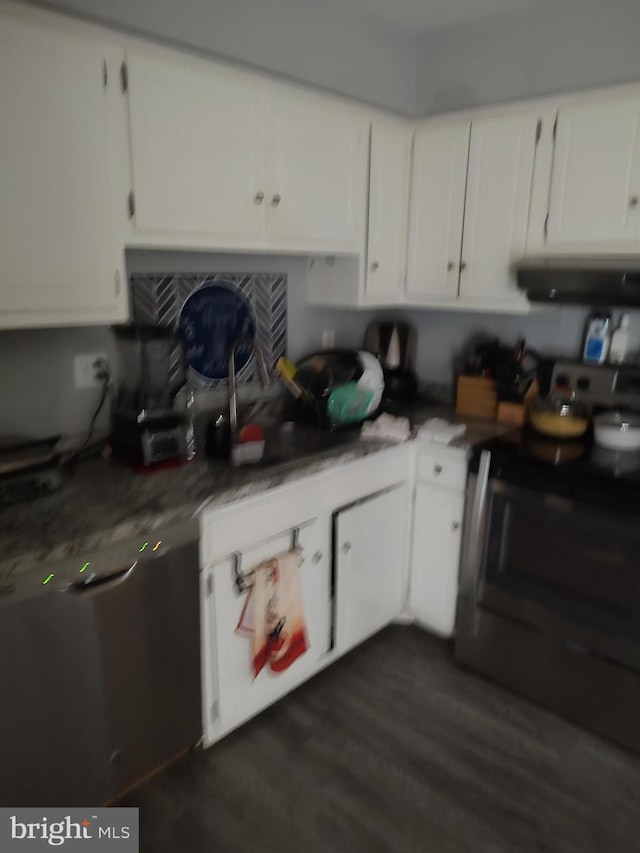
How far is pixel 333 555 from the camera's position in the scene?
2270 mm

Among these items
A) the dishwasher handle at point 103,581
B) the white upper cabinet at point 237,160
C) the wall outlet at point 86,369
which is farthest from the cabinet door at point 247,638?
the white upper cabinet at point 237,160

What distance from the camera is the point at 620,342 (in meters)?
2.48

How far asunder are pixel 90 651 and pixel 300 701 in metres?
0.99

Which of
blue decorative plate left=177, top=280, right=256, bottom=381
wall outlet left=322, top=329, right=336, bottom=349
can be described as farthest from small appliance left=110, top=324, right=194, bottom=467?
wall outlet left=322, top=329, right=336, bottom=349

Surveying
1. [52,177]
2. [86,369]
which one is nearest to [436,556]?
[86,369]

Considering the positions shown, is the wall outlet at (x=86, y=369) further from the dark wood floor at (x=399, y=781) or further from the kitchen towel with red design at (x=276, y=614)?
the dark wood floor at (x=399, y=781)

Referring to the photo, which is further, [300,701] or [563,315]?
[563,315]

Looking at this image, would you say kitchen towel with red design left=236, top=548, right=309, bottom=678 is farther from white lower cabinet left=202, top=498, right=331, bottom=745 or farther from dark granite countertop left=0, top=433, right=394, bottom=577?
dark granite countertop left=0, top=433, right=394, bottom=577

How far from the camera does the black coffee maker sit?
288 cm

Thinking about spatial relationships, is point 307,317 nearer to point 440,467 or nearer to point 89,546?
point 440,467

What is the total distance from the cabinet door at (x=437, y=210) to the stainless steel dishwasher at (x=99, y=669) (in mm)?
1597

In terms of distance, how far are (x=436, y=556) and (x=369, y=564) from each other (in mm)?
304

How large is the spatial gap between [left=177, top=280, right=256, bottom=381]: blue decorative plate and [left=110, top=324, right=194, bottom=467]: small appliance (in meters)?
0.17

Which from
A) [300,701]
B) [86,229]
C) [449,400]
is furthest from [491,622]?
[86,229]
